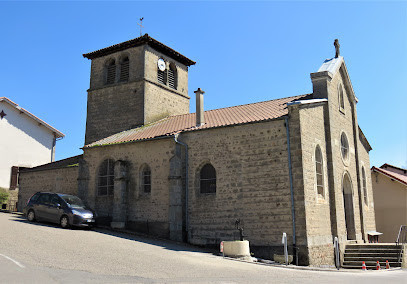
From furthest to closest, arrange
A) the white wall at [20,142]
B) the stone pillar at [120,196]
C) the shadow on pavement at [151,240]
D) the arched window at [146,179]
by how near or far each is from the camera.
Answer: the white wall at [20,142]
the arched window at [146,179]
the stone pillar at [120,196]
the shadow on pavement at [151,240]

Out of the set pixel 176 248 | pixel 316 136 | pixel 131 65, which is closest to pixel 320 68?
pixel 316 136

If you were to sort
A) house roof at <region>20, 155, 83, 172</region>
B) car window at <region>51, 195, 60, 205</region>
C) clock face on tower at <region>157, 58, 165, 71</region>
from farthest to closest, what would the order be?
clock face on tower at <region>157, 58, 165, 71</region>
house roof at <region>20, 155, 83, 172</region>
car window at <region>51, 195, 60, 205</region>

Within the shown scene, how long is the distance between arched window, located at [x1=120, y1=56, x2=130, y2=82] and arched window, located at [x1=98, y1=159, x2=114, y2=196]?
764 cm

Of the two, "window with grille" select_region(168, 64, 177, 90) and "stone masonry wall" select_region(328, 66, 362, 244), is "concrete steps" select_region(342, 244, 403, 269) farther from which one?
"window with grille" select_region(168, 64, 177, 90)

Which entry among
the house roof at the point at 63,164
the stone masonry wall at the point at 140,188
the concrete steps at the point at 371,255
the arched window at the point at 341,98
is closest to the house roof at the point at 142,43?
the house roof at the point at 63,164

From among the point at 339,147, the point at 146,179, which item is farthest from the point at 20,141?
the point at 339,147

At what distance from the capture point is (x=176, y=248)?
14.9 meters

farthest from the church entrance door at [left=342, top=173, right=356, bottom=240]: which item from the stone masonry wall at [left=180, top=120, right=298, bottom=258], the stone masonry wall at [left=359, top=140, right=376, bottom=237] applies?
the stone masonry wall at [left=180, top=120, right=298, bottom=258]

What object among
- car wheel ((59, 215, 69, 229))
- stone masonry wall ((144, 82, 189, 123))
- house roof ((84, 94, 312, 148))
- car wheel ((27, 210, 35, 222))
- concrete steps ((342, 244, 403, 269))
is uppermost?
stone masonry wall ((144, 82, 189, 123))

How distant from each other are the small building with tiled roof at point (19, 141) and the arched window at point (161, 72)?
356 inches

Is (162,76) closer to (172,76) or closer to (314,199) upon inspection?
(172,76)

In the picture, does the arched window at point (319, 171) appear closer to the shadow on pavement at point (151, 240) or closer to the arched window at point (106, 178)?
the shadow on pavement at point (151, 240)

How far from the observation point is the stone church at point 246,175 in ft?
50.4

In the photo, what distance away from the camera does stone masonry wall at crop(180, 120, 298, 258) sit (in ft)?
50.3
